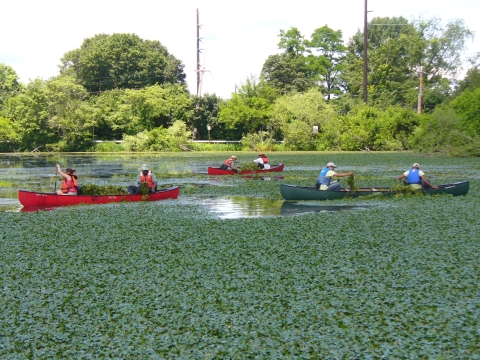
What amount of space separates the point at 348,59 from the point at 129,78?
29.2 metres

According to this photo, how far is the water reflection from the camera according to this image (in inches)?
681

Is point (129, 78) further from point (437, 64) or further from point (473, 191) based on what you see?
point (473, 191)

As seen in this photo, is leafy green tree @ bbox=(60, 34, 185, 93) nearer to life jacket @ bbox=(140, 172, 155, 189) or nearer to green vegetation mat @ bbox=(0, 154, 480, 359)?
life jacket @ bbox=(140, 172, 155, 189)

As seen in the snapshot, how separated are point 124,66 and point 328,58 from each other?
91.8 feet

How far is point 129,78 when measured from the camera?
82688mm

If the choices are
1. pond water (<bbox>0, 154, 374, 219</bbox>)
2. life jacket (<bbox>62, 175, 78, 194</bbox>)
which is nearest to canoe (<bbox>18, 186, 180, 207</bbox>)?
life jacket (<bbox>62, 175, 78, 194</bbox>)

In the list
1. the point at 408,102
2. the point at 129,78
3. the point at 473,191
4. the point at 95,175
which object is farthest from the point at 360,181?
the point at 129,78

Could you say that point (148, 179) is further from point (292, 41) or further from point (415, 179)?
point (292, 41)

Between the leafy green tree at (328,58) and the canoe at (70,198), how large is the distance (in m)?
63.6

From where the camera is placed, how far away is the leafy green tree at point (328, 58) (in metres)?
81.5

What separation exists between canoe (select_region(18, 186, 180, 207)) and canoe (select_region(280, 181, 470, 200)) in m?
4.06

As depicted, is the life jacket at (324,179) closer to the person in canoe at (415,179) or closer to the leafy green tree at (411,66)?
the person in canoe at (415,179)

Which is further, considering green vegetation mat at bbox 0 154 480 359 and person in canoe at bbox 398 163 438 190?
person in canoe at bbox 398 163 438 190

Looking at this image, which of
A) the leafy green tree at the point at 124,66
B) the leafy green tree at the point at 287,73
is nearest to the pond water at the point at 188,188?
the leafy green tree at the point at 287,73
